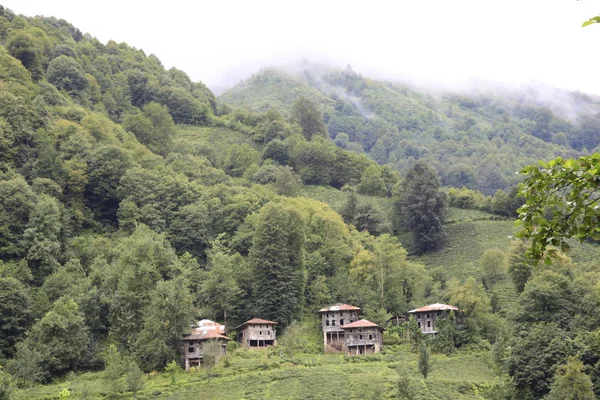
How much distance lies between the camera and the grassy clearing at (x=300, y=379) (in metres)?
39.2

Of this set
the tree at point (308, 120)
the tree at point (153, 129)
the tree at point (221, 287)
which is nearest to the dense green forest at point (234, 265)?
the tree at point (221, 287)

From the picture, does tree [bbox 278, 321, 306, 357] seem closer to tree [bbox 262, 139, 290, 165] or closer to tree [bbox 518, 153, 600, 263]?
tree [bbox 518, 153, 600, 263]

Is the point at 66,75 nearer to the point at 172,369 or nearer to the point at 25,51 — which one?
the point at 25,51

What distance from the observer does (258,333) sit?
51875 mm

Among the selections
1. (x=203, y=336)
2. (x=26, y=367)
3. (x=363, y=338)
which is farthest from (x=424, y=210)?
(x=26, y=367)

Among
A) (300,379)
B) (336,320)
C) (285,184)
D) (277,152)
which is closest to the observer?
(300,379)

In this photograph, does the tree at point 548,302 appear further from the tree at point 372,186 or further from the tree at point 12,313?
the tree at point 372,186

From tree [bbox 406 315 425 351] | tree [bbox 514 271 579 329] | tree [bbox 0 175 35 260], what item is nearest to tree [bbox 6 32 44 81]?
tree [bbox 0 175 35 260]

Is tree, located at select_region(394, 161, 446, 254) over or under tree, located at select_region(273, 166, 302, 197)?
under

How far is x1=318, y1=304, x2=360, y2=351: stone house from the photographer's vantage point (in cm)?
5451

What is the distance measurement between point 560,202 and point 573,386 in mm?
29990

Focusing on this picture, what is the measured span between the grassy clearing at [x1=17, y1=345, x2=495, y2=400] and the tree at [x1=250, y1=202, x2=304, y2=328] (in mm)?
6065

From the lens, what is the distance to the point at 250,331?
170 ft

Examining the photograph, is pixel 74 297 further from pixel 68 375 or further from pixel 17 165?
pixel 17 165
